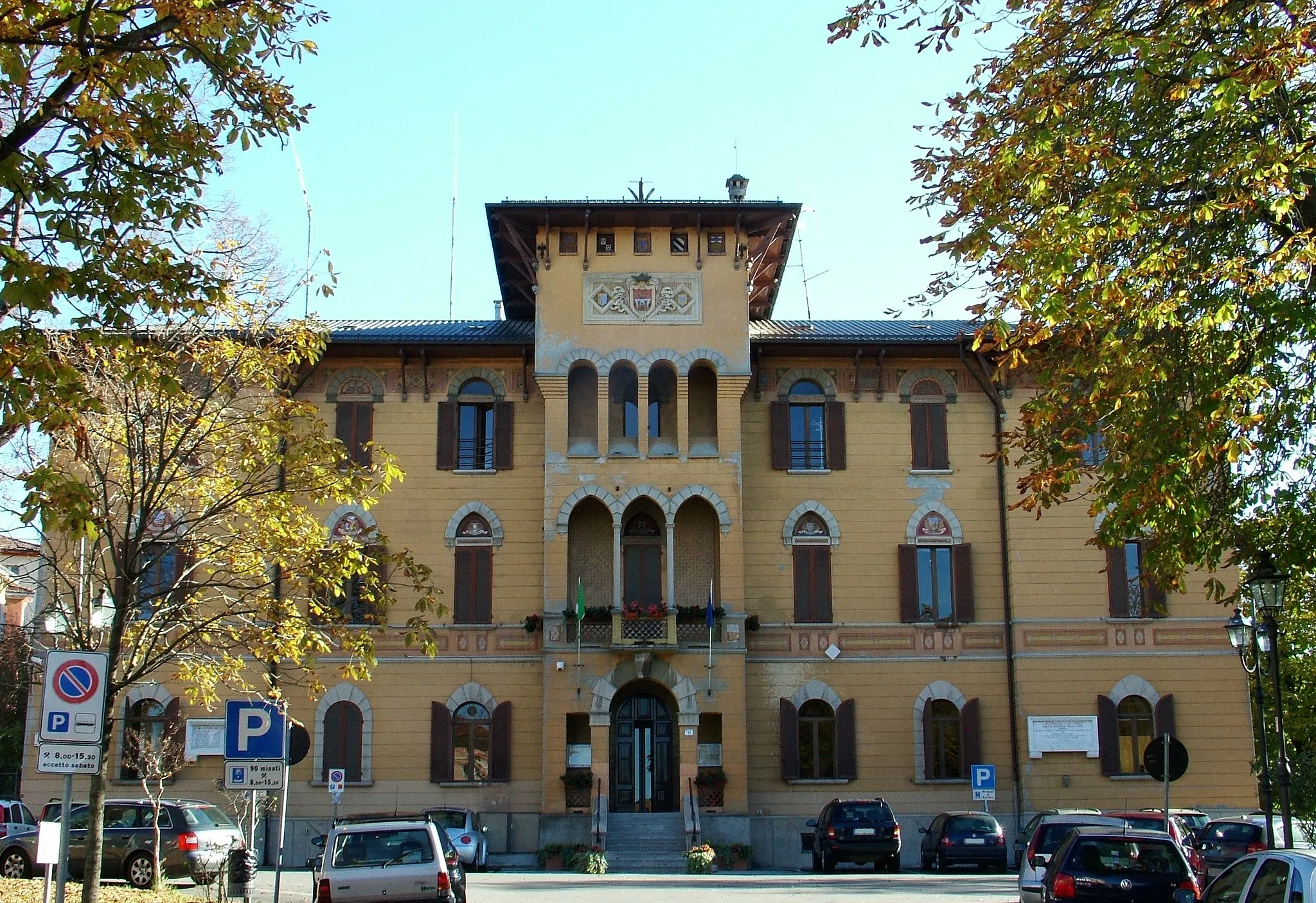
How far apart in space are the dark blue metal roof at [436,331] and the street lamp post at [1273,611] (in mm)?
20836

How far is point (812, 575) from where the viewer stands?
34938 millimetres

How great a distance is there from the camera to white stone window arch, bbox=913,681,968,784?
3416 centimetres

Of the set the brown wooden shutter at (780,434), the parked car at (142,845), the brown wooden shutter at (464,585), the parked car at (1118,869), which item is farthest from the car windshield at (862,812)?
the parked car at (1118,869)

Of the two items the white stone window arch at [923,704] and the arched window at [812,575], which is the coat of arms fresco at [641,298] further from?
the white stone window arch at [923,704]

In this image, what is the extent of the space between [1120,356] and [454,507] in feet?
74.7

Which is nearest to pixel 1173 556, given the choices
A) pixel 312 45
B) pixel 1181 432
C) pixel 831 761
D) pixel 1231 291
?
pixel 1181 432

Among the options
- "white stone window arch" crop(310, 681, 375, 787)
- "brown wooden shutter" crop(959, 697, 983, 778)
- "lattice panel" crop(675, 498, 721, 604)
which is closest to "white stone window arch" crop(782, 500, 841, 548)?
"lattice panel" crop(675, 498, 721, 604)

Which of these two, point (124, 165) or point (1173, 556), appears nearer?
point (124, 165)

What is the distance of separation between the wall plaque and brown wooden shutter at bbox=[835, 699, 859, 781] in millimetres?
4182

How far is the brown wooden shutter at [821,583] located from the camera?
114 ft

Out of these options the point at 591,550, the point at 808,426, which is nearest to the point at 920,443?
the point at 808,426

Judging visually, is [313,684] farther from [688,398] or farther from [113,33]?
[688,398]

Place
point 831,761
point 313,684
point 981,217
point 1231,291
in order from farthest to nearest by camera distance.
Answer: point 831,761
point 313,684
point 981,217
point 1231,291

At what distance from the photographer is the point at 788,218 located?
113 feet
